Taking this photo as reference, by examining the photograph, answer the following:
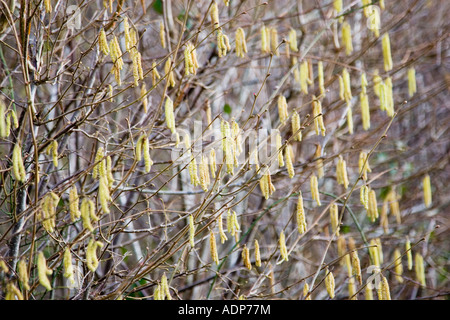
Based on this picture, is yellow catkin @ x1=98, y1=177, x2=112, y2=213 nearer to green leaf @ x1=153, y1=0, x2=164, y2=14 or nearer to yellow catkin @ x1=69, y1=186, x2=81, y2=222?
yellow catkin @ x1=69, y1=186, x2=81, y2=222

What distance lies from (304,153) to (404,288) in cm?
177

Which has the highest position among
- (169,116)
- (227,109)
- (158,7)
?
(158,7)

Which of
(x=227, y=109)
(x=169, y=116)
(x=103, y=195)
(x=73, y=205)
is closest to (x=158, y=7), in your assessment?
(x=227, y=109)

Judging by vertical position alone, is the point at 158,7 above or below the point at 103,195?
above

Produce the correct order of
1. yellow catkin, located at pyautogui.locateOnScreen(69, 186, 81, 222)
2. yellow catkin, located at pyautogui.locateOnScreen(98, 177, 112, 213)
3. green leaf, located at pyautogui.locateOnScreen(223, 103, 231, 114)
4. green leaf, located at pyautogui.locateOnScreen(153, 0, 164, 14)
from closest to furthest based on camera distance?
yellow catkin, located at pyautogui.locateOnScreen(98, 177, 112, 213) < yellow catkin, located at pyautogui.locateOnScreen(69, 186, 81, 222) < green leaf, located at pyautogui.locateOnScreen(153, 0, 164, 14) < green leaf, located at pyautogui.locateOnScreen(223, 103, 231, 114)

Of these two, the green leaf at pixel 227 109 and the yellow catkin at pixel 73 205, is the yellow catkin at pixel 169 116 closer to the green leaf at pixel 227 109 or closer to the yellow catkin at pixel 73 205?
the yellow catkin at pixel 73 205

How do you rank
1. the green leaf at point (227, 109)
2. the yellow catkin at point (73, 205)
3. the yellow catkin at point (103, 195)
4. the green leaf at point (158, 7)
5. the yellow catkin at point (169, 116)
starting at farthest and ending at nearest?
the green leaf at point (227, 109), the green leaf at point (158, 7), the yellow catkin at point (169, 116), the yellow catkin at point (73, 205), the yellow catkin at point (103, 195)

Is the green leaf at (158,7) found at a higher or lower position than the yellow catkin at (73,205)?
higher

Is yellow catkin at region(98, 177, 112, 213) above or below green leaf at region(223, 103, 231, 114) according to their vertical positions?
below

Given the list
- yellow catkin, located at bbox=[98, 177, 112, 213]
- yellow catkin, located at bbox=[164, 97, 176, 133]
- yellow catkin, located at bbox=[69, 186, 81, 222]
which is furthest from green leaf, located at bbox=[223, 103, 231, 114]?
yellow catkin, located at bbox=[98, 177, 112, 213]

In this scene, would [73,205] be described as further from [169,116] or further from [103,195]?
[169,116]

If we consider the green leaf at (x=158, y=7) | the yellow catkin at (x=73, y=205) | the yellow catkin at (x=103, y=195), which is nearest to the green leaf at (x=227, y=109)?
the green leaf at (x=158, y=7)
